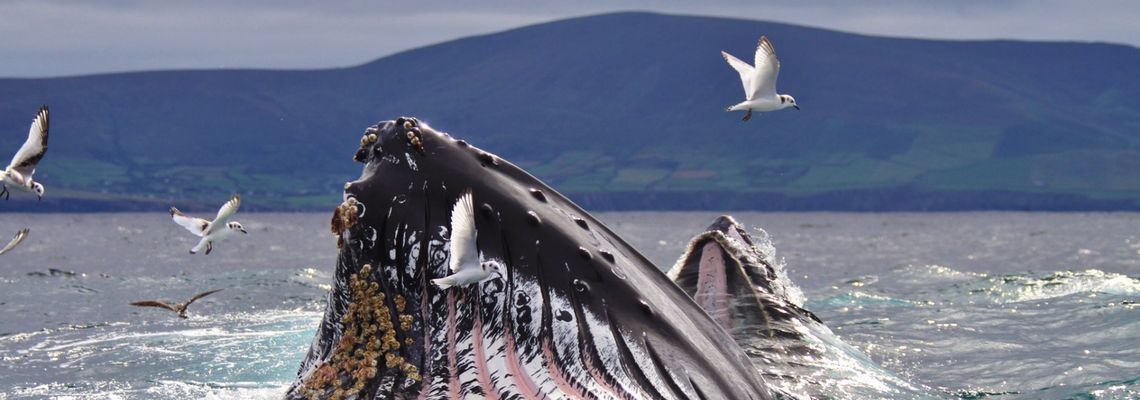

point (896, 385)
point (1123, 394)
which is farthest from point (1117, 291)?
point (896, 385)

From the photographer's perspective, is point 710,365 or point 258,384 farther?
point 258,384

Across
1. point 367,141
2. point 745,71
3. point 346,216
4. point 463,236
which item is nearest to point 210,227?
point 745,71

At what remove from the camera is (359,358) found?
21.7 ft

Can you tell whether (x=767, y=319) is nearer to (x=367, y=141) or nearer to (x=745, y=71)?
(x=367, y=141)

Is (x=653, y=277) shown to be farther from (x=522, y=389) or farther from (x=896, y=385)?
(x=896, y=385)

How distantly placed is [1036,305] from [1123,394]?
7.42 metres

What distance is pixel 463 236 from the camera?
20.6 ft

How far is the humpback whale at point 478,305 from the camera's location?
6336mm

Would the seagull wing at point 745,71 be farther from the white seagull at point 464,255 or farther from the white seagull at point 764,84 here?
the white seagull at point 464,255

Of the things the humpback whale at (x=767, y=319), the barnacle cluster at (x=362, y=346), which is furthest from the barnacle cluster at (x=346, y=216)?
the humpback whale at (x=767, y=319)

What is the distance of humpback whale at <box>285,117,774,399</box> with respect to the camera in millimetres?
6336

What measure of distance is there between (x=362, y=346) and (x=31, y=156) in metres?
6.96

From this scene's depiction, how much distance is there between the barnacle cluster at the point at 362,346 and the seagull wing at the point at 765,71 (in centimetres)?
754

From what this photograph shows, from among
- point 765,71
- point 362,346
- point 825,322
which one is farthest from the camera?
point 825,322
